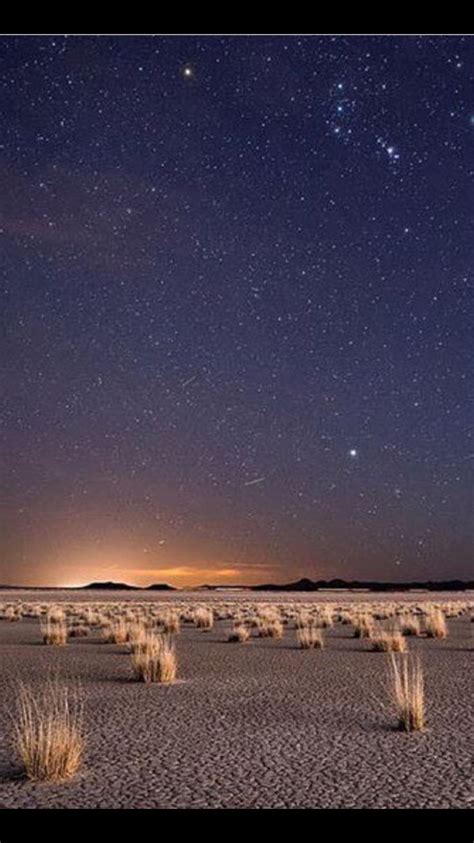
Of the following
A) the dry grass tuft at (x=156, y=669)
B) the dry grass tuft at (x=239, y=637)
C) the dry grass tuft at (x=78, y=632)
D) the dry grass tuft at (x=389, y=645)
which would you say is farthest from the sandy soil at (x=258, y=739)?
the dry grass tuft at (x=78, y=632)

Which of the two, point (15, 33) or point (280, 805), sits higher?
point (15, 33)

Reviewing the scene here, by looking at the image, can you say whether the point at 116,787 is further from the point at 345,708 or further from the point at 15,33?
the point at 15,33

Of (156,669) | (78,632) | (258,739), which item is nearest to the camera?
(258,739)

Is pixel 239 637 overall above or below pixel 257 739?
above

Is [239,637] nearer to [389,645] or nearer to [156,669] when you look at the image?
[389,645]

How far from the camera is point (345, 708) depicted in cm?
1286

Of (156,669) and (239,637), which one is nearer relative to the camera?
(156,669)

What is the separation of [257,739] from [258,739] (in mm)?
12

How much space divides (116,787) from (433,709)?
241 inches

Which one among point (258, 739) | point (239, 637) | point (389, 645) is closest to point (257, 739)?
point (258, 739)

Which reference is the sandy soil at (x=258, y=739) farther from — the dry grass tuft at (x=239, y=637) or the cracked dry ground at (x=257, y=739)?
the dry grass tuft at (x=239, y=637)

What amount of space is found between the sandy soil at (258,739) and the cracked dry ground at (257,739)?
19mm

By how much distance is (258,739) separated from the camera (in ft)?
34.4
